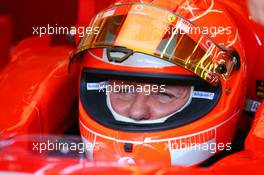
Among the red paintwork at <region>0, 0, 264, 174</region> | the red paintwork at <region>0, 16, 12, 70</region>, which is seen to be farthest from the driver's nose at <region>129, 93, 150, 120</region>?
the red paintwork at <region>0, 16, 12, 70</region>

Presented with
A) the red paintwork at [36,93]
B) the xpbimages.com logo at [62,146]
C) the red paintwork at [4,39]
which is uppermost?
the red paintwork at [4,39]

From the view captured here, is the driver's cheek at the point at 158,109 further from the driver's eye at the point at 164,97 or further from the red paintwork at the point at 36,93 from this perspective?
the red paintwork at the point at 36,93

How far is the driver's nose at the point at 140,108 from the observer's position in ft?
4.75

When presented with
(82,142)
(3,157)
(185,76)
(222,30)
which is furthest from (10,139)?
(222,30)

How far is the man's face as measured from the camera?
1473 millimetres

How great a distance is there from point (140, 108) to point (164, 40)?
0.17 meters

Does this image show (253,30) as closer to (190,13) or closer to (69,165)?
(190,13)

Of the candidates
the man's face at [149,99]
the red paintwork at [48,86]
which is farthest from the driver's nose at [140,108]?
the red paintwork at [48,86]

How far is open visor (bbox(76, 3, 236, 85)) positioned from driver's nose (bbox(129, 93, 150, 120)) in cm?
12

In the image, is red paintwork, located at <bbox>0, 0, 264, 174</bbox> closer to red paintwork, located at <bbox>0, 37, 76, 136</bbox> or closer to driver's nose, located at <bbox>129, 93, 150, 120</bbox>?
red paintwork, located at <bbox>0, 37, 76, 136</bbox>

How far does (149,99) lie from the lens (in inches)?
58.6

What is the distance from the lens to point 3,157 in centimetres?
116

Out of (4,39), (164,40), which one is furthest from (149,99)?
(4,39)

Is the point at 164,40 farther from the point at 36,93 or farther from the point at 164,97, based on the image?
the point at 36,93
